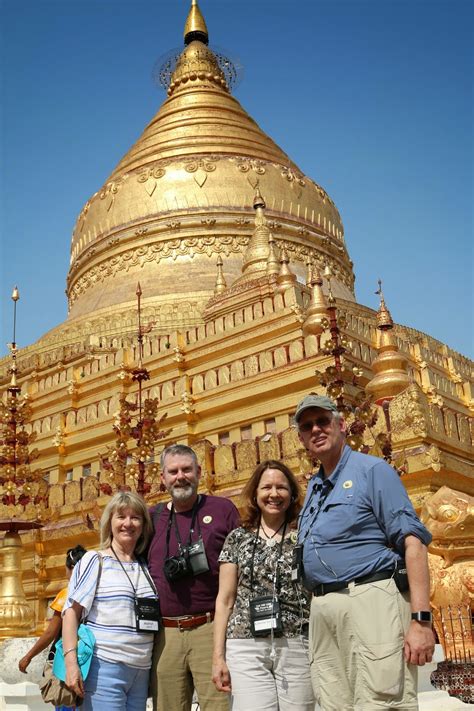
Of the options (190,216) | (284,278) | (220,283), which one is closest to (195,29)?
(190,216)

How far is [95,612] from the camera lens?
4.18m

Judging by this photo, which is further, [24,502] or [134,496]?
[24,502]

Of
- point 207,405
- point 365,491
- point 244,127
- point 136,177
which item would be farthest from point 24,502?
point 244,127

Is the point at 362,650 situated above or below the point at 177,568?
below

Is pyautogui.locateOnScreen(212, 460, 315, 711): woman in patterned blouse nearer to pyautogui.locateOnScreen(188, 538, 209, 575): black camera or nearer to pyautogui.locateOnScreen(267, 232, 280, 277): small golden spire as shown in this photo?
pyautogui.locateOnScreen(188, 538, 209, 575): black camera

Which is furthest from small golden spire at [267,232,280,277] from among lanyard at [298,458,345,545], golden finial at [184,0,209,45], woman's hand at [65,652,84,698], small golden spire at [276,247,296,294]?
golden finial at [184,0,209,45]

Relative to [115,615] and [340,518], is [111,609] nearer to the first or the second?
[115,615]

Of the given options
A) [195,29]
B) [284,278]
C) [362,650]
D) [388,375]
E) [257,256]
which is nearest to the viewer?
[362,650]

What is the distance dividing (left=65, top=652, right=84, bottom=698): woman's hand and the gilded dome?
23802 millimetres

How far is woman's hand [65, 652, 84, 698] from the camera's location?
3988mm

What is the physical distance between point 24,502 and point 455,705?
9.65m

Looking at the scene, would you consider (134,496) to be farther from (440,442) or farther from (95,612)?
(440,442)

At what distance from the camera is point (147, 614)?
13.8 feet

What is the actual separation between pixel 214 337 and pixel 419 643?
63.2 ft
